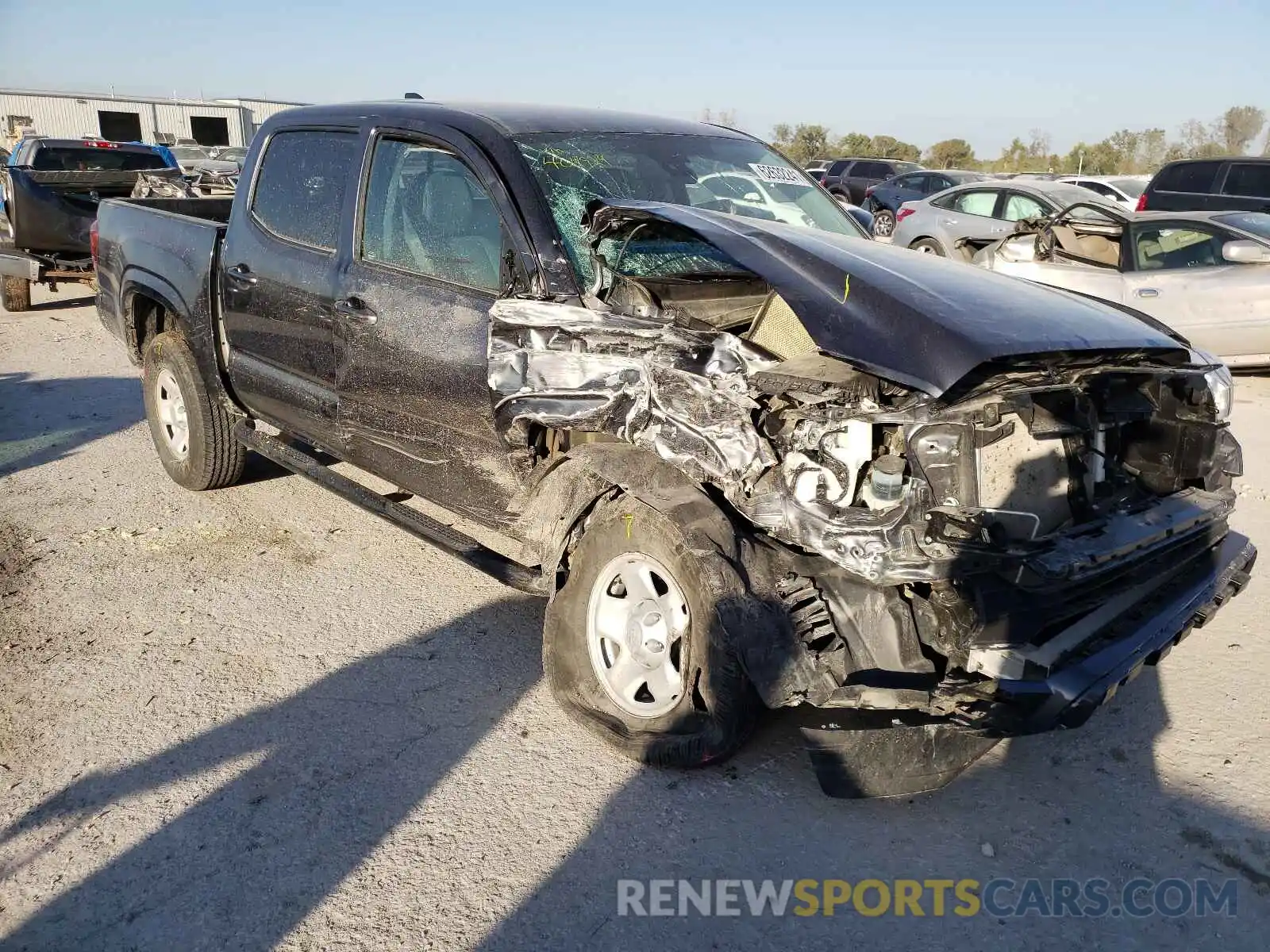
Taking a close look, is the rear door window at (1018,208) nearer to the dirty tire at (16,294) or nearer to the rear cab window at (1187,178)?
the rear cab window at (1187,178)

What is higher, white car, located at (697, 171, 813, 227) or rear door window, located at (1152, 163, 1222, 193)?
rear door window, located at (1152, 163, 1222, 193)

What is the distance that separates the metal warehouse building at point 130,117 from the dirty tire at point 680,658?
4020 cm

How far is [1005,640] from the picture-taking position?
261 centimetres

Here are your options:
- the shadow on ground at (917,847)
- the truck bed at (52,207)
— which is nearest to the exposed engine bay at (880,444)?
the shadow on ground at (917,847)

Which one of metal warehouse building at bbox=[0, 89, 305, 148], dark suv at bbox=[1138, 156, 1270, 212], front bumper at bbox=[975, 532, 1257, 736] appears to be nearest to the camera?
front bumper at bbox=[975, 532, 1257, 736]

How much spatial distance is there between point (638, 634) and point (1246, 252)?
713cm

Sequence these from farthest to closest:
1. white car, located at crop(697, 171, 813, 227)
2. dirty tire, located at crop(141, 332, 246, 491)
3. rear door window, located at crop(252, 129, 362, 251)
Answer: dirty tire, located at crop(141, 332, 246, 491) < rear door window, located at crop(252, 129, 362, 251) < white car, located at crop(697, 171, 813, 227)

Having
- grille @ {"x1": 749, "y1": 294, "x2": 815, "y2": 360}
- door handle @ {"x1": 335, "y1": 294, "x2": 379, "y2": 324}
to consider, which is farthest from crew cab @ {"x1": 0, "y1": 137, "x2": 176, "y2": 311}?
grille @ {"x1": 749, "y1": 294, "x2": 815, "y2": 360}

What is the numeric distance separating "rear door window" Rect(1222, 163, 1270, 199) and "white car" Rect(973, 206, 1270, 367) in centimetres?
384

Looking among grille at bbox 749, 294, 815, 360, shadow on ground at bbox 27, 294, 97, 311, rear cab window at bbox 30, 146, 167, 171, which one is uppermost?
rear cab window at bbox 30, 146, 167, 171

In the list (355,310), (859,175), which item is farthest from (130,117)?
(355,310)

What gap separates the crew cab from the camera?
11.4 m

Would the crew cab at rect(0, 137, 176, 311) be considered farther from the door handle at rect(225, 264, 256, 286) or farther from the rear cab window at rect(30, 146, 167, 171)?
the door handle at rect(225, 264, 256, 286)

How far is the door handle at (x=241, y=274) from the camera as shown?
468 centimetres
